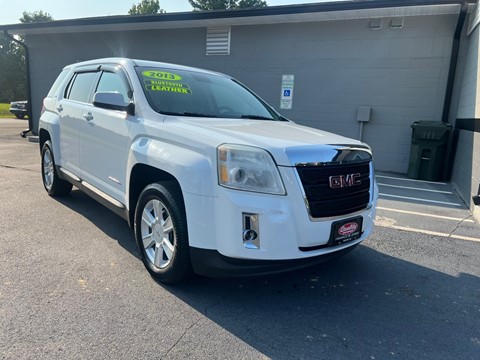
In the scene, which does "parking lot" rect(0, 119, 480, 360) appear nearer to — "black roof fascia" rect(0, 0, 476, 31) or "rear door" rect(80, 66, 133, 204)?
"rear door" rect(80, 66, 133, 204)

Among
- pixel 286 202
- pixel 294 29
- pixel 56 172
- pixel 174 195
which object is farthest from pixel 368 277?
pixel 294 29

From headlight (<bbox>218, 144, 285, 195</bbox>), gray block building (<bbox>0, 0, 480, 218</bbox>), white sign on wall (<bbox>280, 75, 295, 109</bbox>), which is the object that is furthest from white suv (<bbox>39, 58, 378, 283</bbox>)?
white sign on wall (<bbox>280, 75, 295, 109</bbox>)

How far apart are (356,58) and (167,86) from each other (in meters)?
7.48

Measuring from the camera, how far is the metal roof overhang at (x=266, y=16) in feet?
28.0

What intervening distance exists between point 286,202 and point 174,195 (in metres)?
0.90

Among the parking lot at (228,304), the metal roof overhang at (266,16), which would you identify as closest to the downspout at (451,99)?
the metal roof overhang at (266,16)

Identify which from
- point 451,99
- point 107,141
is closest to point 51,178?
point 107,141

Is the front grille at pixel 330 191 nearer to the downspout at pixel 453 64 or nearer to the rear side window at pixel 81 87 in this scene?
the rear side window at pixel 81 87

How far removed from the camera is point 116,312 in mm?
2701

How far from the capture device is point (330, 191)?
2779 millimetres

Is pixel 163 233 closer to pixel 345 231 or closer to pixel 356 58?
pixel 345 231

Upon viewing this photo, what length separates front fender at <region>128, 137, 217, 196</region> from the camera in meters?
2.61

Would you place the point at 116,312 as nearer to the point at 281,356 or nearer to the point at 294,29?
the point at 281,356

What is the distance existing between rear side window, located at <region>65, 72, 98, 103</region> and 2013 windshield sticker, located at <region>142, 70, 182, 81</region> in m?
1.09
